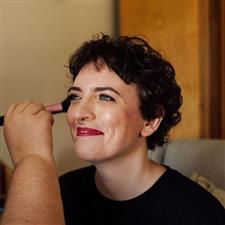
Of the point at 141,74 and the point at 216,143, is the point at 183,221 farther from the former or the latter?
the point at 216,143

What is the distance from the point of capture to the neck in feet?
3.58

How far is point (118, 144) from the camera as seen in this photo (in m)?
1.02

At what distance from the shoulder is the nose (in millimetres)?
301

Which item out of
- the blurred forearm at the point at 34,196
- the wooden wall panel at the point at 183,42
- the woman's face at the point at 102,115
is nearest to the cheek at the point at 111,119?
the woman's face at the point at 102,115

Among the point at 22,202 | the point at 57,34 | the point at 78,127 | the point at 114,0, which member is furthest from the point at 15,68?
the point at 22,202

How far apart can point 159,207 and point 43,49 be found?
887 millimetres

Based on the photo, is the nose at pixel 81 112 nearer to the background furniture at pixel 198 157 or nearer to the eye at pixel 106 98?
the eye at pixel 106 98

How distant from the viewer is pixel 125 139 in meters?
1.04

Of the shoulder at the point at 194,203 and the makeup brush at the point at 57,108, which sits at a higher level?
the makeup brush at the point at 57,108

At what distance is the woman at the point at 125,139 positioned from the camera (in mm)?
1006

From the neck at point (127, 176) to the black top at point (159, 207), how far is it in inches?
0.7

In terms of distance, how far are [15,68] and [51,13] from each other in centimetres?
31

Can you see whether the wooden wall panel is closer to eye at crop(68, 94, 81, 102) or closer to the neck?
the neck

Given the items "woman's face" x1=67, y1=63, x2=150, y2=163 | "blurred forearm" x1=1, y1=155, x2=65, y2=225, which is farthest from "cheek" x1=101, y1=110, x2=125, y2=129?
"blurred forearm" x1=1, y1=155, x2=65, y2=225
